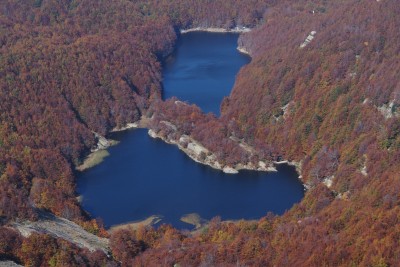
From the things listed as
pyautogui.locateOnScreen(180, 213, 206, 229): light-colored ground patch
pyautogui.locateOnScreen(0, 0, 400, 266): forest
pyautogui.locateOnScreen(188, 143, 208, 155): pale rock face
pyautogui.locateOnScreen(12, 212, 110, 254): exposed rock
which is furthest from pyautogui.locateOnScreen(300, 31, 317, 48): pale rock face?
pyautogui.locateOnScreen(12, 212, 110, 254): exposed rock

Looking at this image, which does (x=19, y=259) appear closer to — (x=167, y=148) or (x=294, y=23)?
(x=167, y=148)

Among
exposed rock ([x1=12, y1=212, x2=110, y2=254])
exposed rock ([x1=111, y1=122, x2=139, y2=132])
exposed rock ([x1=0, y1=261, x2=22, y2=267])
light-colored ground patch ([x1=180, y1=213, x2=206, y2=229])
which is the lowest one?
exposed rock ([x1=111, y1=122, x2=139, y2=132])

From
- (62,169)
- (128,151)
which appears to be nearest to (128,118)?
(128,151)

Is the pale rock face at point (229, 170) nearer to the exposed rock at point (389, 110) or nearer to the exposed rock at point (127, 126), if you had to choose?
the exposed rock at point (389, 110)

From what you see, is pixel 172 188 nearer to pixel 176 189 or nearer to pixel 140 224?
pixel 176 189

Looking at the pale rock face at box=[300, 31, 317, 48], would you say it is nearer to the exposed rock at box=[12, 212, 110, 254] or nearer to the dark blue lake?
the dark blue lake
